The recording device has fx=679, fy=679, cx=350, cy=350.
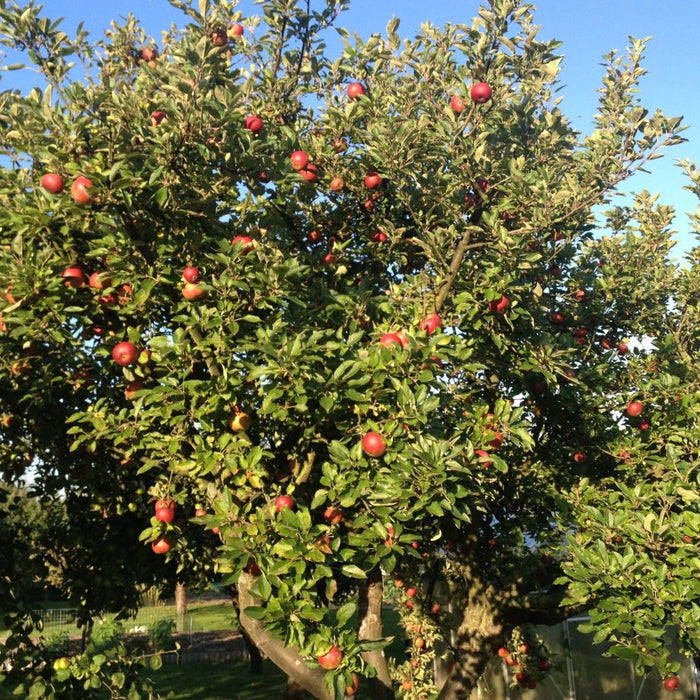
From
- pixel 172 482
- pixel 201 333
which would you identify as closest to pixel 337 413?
pixel 201 333

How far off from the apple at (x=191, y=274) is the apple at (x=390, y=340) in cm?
154

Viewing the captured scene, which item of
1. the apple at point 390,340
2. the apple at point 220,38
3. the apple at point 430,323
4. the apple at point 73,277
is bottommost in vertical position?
the apple at point 390,340

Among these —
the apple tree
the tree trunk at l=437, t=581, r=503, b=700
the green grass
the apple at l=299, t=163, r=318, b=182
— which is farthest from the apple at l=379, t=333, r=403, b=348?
the green grass

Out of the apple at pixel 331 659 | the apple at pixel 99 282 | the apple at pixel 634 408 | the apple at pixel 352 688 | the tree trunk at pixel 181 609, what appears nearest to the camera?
the apple at pixel 331 659

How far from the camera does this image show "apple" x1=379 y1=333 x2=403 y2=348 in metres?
5.11

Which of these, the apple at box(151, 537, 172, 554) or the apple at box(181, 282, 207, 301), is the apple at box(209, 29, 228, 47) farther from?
the apple at box(151, 537, 172, 554)

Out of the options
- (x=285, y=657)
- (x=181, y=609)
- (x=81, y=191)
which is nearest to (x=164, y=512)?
(x=285, y=657)

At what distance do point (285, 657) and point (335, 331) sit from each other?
2.65 meters

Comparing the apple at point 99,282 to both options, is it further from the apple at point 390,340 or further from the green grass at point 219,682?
the green grass at point 219,682

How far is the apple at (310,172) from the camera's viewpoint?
6.13m

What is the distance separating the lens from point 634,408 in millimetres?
7523

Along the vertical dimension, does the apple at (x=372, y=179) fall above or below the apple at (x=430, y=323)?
above

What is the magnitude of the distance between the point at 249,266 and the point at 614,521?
396 cm

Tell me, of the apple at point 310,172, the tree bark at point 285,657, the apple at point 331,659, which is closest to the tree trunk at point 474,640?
the tree bark at point 285,657
